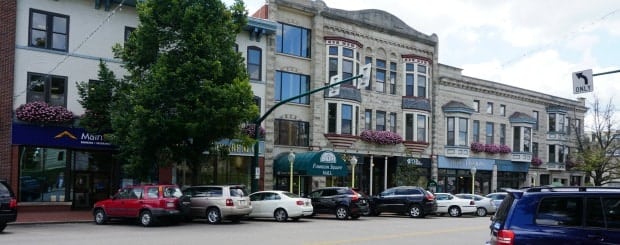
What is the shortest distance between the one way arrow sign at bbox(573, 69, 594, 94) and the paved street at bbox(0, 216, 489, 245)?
16.7 feet

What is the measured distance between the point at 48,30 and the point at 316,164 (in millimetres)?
13989

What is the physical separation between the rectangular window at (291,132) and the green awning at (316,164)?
1524 millimetres

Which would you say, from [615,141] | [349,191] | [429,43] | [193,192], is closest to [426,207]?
[349,191]

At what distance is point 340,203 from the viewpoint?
27109 millimetres

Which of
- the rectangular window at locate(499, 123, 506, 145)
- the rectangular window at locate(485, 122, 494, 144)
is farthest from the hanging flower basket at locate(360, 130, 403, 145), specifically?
the rectangular window at locate(499, 123, 506, 145)

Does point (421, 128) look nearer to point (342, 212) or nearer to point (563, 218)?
point (342, 212)

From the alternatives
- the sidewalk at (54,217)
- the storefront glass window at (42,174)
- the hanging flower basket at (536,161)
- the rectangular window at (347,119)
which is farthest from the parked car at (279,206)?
the hanging flower basket at (536,161)

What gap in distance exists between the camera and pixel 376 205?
101 ft

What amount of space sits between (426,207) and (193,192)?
37.9 ft

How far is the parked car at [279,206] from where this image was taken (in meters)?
25.1

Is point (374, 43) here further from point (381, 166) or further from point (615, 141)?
point (615, 141)

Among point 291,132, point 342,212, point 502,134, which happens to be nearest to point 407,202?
point 342,212

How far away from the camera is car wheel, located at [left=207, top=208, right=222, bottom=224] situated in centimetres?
2331

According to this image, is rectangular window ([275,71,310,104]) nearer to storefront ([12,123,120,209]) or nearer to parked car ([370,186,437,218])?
parked car ([370,186,437,218])
